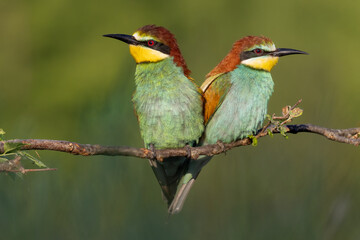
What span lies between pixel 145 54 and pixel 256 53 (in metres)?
0.44

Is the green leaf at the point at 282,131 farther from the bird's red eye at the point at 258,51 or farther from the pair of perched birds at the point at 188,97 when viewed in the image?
the bird's red eye at the point at 258,51

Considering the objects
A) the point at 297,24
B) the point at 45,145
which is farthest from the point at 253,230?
the point at 297,24

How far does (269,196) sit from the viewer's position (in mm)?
1782

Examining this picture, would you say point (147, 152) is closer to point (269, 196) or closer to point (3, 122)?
point (269, 196)

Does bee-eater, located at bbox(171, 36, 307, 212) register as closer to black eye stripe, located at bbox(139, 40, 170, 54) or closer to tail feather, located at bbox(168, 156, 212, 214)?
tail feather, located at bbox(168, 156, 212, 214)

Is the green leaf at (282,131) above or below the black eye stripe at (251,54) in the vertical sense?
below

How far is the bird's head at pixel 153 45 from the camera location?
2184 mm

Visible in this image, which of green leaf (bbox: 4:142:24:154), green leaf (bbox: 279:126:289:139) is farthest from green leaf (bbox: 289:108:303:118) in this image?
green leaf (bbox: 4:142:24:154)

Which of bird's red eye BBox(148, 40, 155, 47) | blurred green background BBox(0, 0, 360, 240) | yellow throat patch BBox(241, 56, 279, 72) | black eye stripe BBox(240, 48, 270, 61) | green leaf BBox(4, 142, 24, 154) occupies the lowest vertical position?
blurred green background BBox(0, 0, 360, 240)

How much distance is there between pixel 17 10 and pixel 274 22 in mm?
1943

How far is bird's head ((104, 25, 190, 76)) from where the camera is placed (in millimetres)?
2184

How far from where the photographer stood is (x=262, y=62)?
2367 millimetres

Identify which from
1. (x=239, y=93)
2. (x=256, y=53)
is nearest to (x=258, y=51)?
(x=256, y=53)

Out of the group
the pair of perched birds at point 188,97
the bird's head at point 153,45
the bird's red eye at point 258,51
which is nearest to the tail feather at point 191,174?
the pair of perched birds at point 188,97
